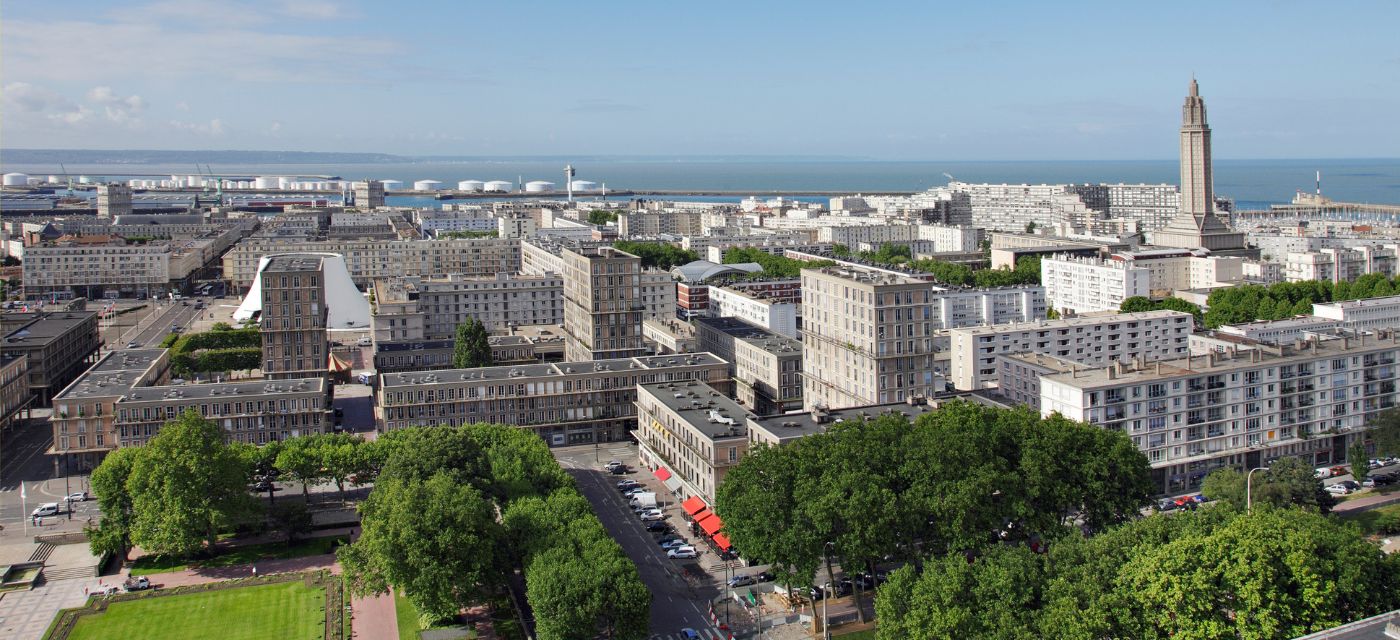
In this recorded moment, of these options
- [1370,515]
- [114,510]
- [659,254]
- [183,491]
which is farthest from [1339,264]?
[114,510]

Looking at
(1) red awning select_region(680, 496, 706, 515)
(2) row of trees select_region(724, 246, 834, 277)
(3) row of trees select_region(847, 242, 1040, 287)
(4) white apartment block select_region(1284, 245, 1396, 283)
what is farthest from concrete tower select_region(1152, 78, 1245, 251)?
(1) red awning select_region(680, 496, 706, 515)

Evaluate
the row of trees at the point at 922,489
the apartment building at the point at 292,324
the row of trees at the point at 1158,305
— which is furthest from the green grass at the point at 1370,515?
the apartment building at the point at 292,324

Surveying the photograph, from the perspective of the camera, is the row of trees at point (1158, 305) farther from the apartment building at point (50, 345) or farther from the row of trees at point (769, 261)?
the apartment building at point (50, 345)

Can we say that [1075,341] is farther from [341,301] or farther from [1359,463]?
[341,301]

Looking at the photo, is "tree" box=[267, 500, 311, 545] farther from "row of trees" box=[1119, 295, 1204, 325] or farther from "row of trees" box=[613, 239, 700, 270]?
"row of trees" box=[613, 239, 700, 270]

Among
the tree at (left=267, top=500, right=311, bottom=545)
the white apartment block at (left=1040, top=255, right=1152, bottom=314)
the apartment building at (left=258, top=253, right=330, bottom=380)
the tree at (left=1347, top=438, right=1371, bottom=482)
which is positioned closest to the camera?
the tree at (left=267, top=500, right=311, bottom=545)

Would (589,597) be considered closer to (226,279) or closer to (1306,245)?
(1306,245)
